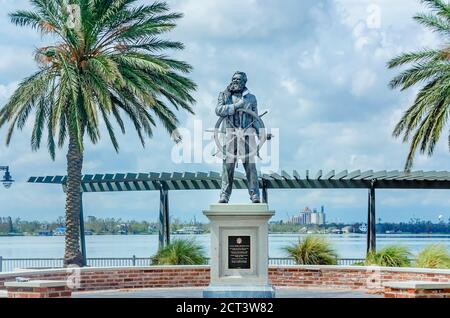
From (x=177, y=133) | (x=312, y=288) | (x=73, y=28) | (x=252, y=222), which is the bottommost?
(x=312, y=288)

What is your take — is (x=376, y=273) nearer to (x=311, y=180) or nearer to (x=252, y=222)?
(x=252, y=222)

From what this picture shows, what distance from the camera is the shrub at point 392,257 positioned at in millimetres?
22172

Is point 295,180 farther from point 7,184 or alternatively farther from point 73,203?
point 7,184

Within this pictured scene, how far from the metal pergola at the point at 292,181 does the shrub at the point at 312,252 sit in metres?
3.81

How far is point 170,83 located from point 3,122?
16.4 ft

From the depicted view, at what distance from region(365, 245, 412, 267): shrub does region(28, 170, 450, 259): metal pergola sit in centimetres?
375

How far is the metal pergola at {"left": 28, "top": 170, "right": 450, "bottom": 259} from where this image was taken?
27219 millimetres

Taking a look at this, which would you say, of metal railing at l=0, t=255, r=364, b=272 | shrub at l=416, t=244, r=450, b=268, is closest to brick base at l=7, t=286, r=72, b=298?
metal railing at l=0, t=255, r=364, b=272

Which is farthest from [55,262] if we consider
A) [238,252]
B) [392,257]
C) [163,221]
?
[238,252]

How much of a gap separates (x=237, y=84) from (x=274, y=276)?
619 cm

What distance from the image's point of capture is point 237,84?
57.1 feet

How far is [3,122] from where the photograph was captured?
83.8 feet

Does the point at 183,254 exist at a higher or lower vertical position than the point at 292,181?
lower
